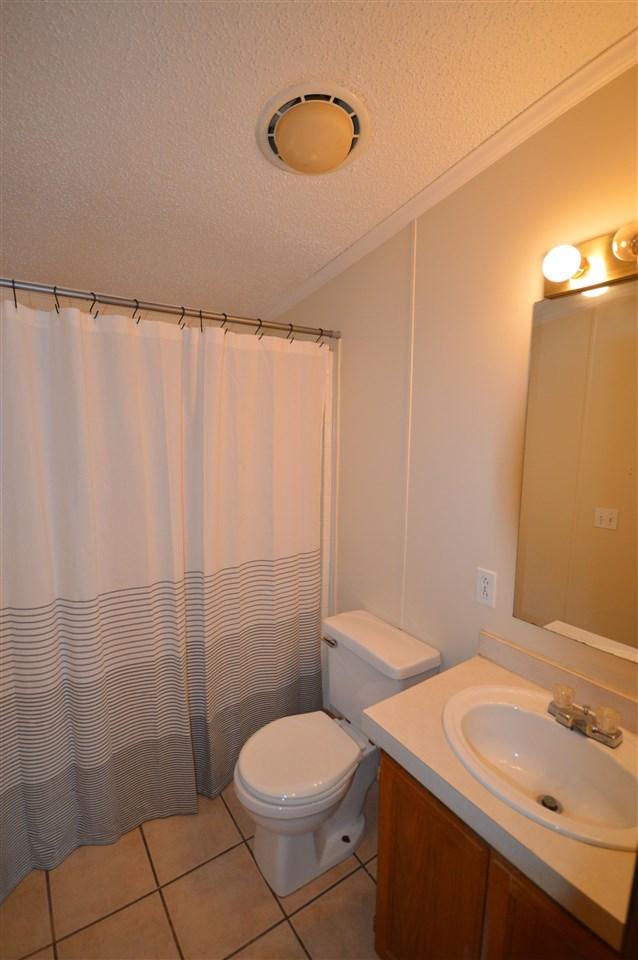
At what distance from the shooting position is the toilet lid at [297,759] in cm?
124

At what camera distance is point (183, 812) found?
164 cm

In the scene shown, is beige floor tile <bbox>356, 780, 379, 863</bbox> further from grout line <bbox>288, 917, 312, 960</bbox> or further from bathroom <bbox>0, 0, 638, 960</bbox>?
grout line <bbox>288, 917, 312, 960</bbox>

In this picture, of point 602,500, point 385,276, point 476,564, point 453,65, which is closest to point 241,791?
point 476,564

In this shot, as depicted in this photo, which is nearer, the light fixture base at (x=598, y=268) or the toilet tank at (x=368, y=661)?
the light fixture base at (x=598, y=268)

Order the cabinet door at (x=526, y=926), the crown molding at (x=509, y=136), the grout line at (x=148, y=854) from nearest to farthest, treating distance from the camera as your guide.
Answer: the cabinet door at (x=526, y=926), the crown molding at (x=509, y=136), the grout line at (x=148, y=854)

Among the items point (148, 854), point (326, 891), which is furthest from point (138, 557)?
point (326, 891)

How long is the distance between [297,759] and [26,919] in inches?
38.2

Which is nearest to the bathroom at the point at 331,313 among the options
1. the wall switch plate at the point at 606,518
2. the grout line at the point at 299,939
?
the grout line at the point at 299,939

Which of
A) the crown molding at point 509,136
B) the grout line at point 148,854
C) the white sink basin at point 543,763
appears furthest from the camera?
the grout line at point 148,854

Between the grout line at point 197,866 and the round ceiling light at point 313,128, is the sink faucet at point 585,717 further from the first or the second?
the round ceiling light at point 313,128

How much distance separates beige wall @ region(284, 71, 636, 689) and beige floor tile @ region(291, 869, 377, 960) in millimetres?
861

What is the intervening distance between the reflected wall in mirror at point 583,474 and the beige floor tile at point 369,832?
1122 millimetres

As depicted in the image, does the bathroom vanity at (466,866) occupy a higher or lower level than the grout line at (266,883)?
higher

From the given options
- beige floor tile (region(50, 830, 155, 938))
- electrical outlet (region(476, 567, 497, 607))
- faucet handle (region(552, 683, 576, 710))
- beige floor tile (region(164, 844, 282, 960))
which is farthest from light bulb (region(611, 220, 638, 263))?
beige floor tile (region(50, 830, 155, 938))
